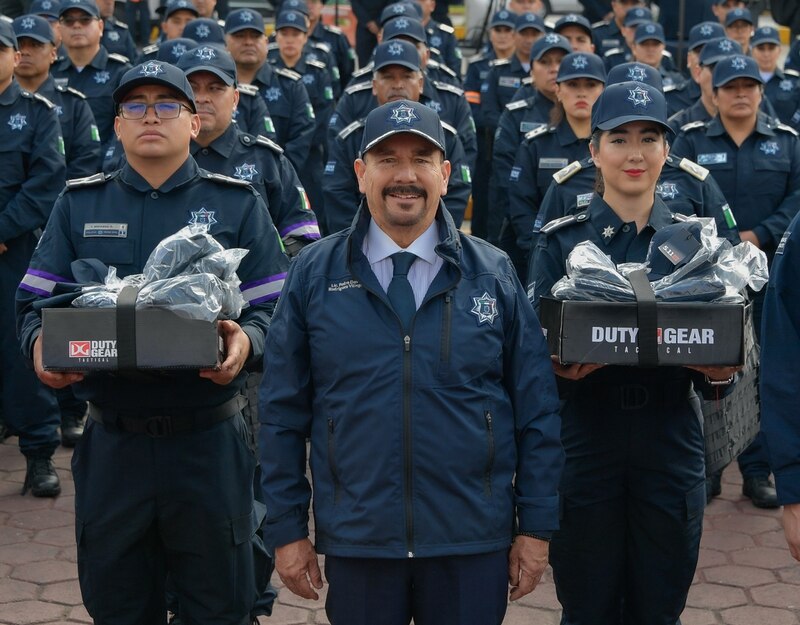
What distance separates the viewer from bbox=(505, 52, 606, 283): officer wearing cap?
7.67 meters

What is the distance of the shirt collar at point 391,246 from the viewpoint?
357 centimetres

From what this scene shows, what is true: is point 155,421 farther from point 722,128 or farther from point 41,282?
point 722,128

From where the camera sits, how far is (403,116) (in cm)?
353

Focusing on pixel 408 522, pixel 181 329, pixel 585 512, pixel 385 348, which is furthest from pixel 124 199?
pixel 585 512

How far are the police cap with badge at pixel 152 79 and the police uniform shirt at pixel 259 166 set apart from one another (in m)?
1.76

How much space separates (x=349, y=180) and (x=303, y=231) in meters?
2.20

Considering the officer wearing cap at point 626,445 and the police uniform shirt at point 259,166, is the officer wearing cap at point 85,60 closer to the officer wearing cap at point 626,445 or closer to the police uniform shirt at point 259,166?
the police uniform shirt at point 259,166

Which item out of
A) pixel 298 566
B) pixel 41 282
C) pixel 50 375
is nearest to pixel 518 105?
pixel 41 282

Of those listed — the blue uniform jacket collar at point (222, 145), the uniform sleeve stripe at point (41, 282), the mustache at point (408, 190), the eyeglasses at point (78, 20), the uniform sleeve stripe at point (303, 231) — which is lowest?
the uniform sleeve stripe at point (41, 282)

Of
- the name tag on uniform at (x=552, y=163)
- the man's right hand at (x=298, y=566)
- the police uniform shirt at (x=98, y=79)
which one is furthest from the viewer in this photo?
the police uniform shirt at (x=98, y=79)

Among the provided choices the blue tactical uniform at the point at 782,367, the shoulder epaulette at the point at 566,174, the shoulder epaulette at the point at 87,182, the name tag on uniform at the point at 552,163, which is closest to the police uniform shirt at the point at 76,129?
the name tag on uniform at the point at 552,163

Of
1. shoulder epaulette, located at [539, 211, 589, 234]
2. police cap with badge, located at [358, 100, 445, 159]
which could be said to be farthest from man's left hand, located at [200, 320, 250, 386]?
shoulder epaulette, located at [539, 211, 589, 234]

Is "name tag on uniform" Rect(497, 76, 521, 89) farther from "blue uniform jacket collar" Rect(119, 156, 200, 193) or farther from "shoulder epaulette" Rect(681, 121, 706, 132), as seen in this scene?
"blue uniform jacket collar" Rect(119, 156, 200, 193)

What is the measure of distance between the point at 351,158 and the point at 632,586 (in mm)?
4138
